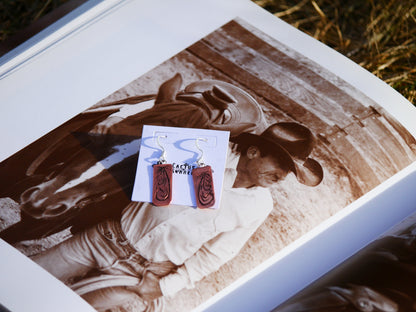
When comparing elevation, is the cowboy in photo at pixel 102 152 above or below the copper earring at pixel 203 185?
above

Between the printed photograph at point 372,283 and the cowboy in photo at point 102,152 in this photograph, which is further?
the cowboy in photo at point 102,152

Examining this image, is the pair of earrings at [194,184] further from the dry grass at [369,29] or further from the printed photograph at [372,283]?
the dry grass at [369,29]

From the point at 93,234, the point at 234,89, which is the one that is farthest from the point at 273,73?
the point at 93,234

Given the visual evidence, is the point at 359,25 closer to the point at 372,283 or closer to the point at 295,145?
the point at 295,145

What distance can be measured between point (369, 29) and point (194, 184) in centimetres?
88

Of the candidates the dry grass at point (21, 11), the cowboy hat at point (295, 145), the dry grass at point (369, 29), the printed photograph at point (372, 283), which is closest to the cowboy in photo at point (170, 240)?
the cowboy hat at point (295, 145)

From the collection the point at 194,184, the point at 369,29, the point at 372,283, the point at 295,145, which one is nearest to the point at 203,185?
the point at 194,184

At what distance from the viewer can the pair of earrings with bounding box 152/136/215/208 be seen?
84 centimetres

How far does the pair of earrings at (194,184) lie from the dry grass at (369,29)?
27.4 inches

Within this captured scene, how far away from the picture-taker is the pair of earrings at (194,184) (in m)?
0.84

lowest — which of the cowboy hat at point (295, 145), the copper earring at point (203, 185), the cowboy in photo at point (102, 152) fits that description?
the cowboy hat at point (295, 145)

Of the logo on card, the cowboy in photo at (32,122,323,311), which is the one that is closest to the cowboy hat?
the cowboy in photo at (32,122,323,311)

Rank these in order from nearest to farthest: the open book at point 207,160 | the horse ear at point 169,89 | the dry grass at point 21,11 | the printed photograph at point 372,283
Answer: the printed photograph at point 372,283, the open book at point 207,160, the horse ear at point 169,89, the dry grass at point 21,11

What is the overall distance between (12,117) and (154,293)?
45 centimetres
